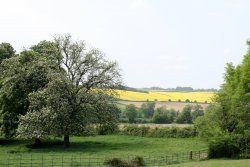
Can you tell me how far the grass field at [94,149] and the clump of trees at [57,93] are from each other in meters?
2.51

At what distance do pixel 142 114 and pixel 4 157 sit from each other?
75569 millimetres

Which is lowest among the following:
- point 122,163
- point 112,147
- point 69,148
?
point 69,148

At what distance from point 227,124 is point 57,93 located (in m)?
24.6

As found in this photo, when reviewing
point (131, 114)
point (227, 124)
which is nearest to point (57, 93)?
point (227, 124)

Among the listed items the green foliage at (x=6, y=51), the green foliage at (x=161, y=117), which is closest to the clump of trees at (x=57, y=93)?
the green foliage at (x=6, y=51)

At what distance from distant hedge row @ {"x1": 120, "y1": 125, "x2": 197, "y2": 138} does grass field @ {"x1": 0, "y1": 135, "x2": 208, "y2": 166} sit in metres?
4.74

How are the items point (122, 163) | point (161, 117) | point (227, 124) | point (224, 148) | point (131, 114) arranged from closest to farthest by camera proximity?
point (122, 163)
point (224, 148)
point (227, 124)
point (161, 117)
point (131, 114)

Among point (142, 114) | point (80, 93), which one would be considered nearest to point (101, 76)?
point (80, 93)

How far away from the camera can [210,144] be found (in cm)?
5622

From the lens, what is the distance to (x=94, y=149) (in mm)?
63969

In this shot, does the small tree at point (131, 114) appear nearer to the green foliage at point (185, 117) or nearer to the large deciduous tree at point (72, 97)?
the green foliage at point (185, 117)

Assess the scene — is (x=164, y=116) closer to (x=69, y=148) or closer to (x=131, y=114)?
(x=131, y=114)

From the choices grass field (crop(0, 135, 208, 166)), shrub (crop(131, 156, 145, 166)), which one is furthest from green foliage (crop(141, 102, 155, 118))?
shrub (crop(131, 156, 145, 166))

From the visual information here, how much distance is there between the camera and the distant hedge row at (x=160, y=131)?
8319cm
